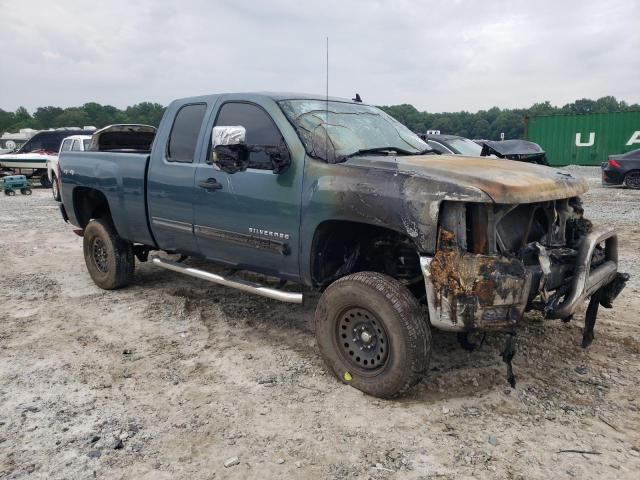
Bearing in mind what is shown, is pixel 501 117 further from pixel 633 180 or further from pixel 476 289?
pixel 476 289

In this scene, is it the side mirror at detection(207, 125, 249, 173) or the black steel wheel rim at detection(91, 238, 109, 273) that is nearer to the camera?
the side mirror at detection(207, 125, 249, 173)

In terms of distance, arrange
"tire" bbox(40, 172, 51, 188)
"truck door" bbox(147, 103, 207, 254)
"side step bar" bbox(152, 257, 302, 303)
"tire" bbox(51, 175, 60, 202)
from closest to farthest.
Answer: "side step bar" bbox(152, 257, 302, 303), "truck door" bbox(147, 103, 207, 254), "tire" bbox(51, 175, 60, 202), "tire" bbox(40, 172, 51, 188)

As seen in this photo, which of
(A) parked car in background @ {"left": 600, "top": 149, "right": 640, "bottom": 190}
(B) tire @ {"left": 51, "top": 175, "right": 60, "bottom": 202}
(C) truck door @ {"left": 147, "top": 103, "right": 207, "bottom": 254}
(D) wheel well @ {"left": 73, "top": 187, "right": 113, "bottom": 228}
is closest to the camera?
(C) truck door @ {"left": 147, "top": 103, "right": 207, "bottom": 254}

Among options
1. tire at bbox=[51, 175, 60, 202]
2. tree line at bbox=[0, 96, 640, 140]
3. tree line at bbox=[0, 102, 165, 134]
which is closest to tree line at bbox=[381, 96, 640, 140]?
tree line at bbox=[0, 96, 640, 140]

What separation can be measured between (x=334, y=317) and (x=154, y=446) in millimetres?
1315

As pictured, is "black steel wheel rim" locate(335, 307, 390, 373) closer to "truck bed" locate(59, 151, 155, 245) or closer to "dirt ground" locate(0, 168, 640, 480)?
"dirt ground" locate(0, 168, 640, 480)

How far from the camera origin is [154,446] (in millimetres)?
2770

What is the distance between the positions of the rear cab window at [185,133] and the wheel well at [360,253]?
1536 millimetres

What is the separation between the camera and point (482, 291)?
2838 mm

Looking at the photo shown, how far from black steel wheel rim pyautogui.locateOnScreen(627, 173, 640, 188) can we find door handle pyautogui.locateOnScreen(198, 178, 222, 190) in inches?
560

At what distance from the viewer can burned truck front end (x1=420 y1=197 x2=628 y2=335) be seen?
284cm

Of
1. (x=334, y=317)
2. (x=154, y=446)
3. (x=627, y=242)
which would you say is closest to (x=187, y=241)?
(x=334, y=317)

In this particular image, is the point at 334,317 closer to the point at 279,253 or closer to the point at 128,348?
the point at 279,253

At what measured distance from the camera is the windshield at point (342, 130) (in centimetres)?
361
